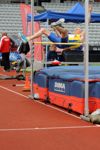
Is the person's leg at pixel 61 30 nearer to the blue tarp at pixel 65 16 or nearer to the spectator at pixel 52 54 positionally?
the spectator at pixel 52 54

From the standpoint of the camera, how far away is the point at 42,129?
728cm

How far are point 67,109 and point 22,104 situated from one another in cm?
129

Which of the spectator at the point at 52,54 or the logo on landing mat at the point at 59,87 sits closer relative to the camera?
the logo on landing mat at the point at 59,87

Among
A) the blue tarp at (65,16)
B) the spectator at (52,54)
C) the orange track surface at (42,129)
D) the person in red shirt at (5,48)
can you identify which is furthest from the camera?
the person in red shirt at (5,48)

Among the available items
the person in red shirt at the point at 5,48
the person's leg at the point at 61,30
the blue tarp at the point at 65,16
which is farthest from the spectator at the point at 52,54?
the person's leg at the point at 61,30

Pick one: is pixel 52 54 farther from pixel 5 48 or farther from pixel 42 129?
pixel 42 129

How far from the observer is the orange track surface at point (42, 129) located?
20.4 ft

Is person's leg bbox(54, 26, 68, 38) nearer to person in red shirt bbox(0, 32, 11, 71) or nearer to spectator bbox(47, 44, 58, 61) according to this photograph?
spectator bbox(47, 44, 58, 61)

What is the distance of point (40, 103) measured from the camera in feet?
33.4

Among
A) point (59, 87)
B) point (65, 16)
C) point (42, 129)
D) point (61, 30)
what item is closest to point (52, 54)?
point (65, 16)

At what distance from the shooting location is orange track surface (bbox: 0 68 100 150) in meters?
6.22

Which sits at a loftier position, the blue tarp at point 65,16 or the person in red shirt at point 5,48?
the blue tarp at point 65,16

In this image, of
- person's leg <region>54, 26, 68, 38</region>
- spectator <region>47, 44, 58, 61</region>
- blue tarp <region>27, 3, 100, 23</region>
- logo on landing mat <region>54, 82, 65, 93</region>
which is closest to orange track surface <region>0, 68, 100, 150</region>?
logo on landing mat <region>54, 82, 65, 93</region>

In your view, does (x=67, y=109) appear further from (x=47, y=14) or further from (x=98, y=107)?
(x=47, y=14)
